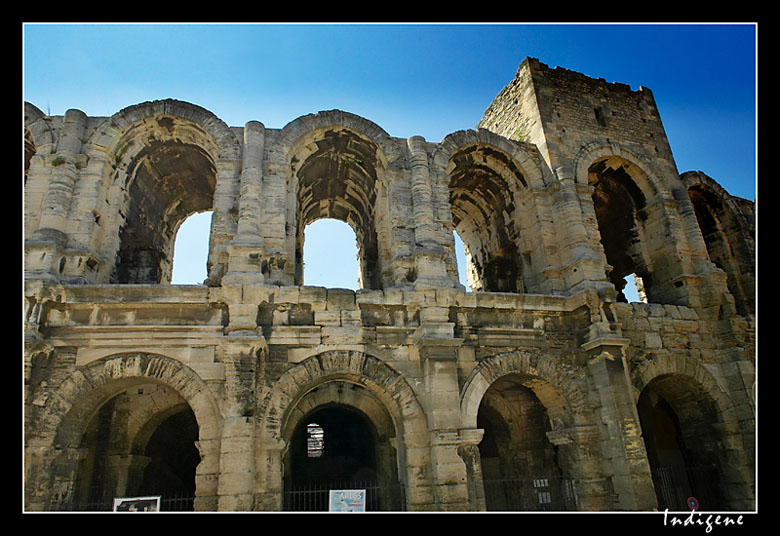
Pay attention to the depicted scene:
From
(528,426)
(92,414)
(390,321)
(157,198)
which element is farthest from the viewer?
(157,198)

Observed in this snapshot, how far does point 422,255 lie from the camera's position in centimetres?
892

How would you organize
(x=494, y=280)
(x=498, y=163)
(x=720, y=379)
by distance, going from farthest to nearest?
(x=494, y=280), (x=498, y=163), (x=720, y=379)

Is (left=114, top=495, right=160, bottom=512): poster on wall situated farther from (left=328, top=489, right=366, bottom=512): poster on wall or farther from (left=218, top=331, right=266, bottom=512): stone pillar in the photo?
(left=328, top=489, right=366, bottom=512): poster on wall

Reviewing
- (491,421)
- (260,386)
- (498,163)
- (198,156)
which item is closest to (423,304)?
(260,386)

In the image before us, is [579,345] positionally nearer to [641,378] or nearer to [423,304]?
[641,378]

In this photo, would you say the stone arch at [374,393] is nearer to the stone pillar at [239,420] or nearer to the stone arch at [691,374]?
the stone pillar at [239,420]

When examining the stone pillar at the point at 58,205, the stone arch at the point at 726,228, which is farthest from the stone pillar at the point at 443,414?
the stone arch at the point at 726,228

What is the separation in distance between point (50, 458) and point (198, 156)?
20.2 feet

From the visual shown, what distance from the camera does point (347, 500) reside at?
7.12 metres

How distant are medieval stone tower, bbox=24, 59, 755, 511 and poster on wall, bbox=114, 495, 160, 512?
1.97 ft

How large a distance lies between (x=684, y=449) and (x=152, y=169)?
12.4 m

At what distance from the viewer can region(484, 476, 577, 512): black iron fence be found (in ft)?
28.7

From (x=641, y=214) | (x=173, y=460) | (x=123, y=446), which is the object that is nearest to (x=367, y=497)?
(x=173, y=460)

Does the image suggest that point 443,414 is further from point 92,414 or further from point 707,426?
point 707,426
